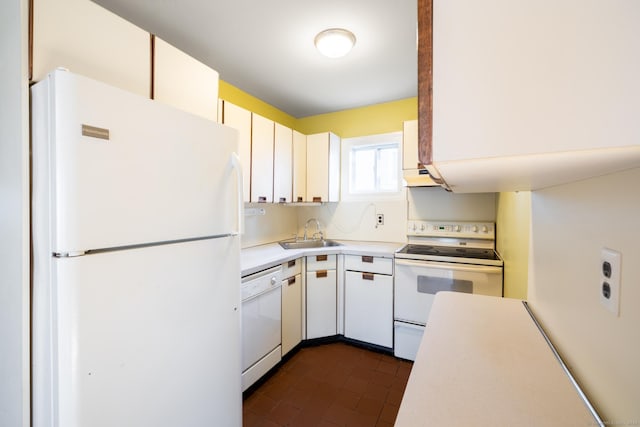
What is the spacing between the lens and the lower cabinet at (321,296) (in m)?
2.41

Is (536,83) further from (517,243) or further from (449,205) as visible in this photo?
(449,205)

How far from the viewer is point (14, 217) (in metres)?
0.86

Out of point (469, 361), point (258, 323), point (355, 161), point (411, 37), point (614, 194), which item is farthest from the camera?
point (355, 161)

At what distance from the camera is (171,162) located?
102 centimetres

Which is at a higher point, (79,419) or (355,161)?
(355,161)

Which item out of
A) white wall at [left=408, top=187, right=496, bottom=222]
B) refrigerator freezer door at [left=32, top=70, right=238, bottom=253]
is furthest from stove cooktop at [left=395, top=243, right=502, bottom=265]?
refrigerator freezer door at [left=32, top=70, right=238, bottom=253]

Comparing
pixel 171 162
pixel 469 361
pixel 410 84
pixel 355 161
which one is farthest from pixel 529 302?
pixel 355 161

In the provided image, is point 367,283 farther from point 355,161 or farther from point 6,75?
point 6,75

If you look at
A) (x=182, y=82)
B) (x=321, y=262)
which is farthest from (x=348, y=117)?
(x=182, y=82)

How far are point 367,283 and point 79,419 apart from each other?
1.97 metres

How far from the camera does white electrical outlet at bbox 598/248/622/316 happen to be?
490mm

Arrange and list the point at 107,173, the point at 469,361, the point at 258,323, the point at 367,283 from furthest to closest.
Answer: the point at 367,283, the point at 258,323, the point at 107,173, the point at 469,361

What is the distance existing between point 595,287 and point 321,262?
2000mm

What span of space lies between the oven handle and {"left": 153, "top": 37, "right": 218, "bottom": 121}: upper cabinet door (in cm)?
181
